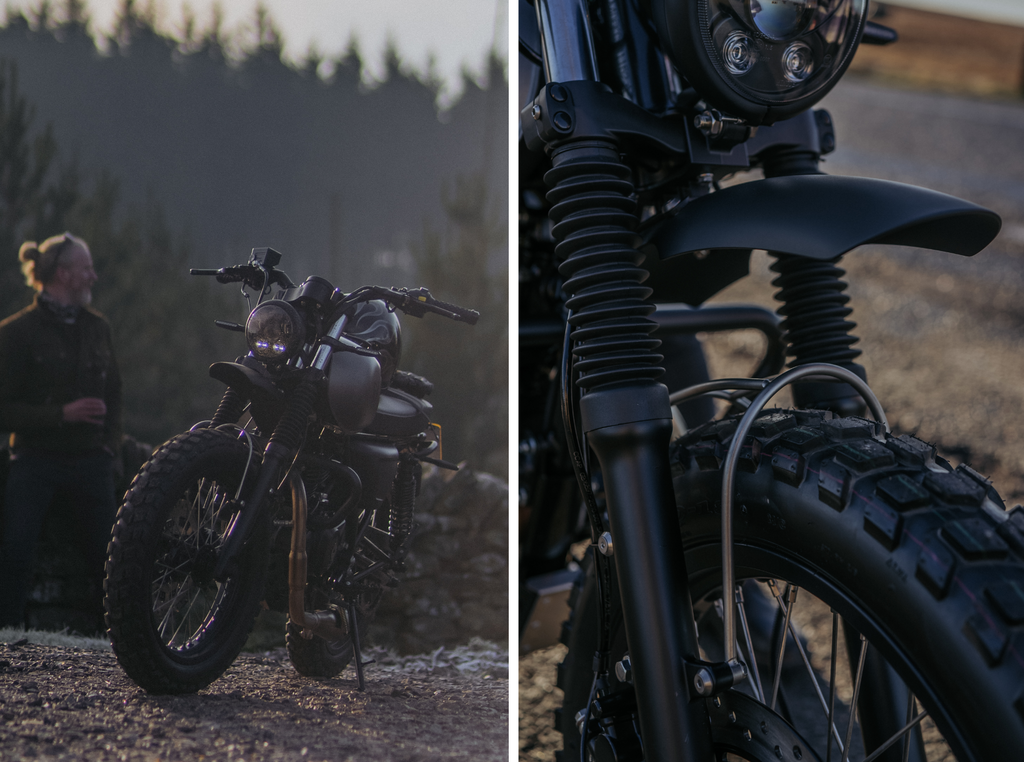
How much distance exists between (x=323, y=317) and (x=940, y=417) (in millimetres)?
2630

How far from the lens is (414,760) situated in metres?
0.85

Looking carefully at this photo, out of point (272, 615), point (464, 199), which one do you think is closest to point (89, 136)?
point (464, 199)

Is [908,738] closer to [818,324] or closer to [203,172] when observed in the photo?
[818,324]

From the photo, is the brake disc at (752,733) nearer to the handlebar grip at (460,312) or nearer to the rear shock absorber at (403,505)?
the rear shock absorber at (403,505)

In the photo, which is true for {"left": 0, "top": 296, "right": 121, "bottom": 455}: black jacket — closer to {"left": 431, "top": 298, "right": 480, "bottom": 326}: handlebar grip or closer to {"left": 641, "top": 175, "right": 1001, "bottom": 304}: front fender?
{"left": 431, "top": 298, "right": 480, "bottom": 326}: handlebar grip

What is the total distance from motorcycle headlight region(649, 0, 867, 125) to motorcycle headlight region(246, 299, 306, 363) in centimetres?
50

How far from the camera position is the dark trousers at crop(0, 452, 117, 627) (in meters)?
0.85

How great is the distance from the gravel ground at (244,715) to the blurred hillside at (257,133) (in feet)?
1.52

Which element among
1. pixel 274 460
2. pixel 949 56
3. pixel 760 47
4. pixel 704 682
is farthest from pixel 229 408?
pixel 949 56

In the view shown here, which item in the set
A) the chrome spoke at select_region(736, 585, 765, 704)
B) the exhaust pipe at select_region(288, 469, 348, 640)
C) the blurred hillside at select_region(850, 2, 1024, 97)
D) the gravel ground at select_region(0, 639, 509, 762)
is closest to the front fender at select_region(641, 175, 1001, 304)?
the chrome spoke at select_region(736, 585, 765, 704)

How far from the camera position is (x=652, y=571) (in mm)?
700

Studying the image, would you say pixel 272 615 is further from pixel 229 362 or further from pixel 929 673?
pixel 929 673

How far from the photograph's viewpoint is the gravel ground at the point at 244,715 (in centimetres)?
79

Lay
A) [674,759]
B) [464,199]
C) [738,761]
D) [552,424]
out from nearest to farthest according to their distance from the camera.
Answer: [674,759]
[738,761]
[464,199]
[552,424]
